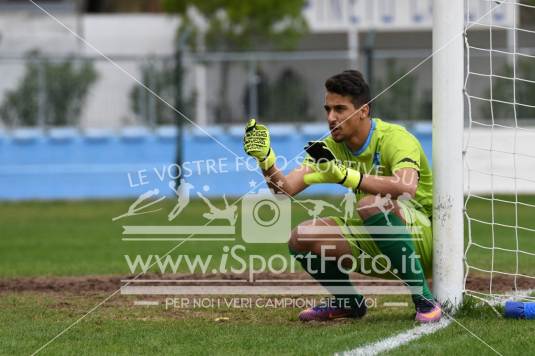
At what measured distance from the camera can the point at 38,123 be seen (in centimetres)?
2050

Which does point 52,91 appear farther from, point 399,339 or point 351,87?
point 399,339

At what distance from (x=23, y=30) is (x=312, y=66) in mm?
11653

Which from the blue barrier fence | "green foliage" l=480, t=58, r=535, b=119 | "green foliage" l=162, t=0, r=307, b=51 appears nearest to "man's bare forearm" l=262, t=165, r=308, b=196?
"green foliage" l=480, t=58, r=535, b=119

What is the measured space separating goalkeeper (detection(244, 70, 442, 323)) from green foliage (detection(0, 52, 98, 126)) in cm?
1420

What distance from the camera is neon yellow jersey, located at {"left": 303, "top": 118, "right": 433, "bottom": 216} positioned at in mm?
6484

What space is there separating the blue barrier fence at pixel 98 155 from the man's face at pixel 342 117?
1344 cm

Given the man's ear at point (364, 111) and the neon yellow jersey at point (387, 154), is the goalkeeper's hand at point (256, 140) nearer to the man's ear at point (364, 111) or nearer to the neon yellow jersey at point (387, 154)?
the neon yellow jersey at point (387, 154)

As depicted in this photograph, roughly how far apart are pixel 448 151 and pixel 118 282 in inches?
130

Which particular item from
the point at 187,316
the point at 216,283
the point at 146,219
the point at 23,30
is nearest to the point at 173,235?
the point at 146,219

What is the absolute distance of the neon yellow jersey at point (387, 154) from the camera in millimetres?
6484

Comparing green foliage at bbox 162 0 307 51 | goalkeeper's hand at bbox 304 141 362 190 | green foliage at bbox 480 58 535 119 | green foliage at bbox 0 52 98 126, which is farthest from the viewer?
green foliage at bbox 162 0 307 51

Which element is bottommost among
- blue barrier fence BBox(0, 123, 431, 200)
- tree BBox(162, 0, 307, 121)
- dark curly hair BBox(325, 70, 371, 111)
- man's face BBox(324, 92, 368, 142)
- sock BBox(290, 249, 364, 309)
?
blue barrier fence BBox(0, 123, 431, 200)

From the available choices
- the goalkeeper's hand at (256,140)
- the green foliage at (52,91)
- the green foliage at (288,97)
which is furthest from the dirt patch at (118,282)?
the green foliage at (52,91)

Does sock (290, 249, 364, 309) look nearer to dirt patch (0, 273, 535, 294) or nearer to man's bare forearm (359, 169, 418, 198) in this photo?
man's bare forearm (359, 169, 418, 198)
